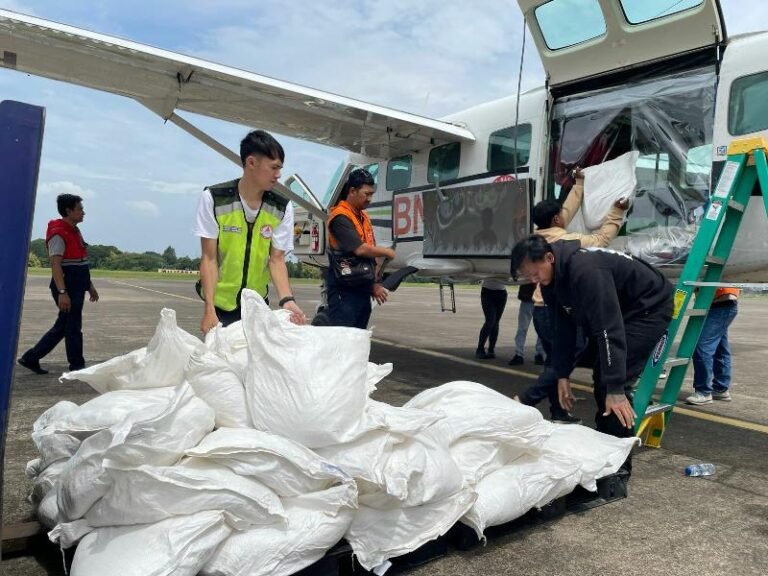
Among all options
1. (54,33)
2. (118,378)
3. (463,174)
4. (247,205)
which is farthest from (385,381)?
(54,33)

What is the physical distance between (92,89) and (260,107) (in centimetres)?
176

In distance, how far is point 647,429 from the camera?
4012 millimetres

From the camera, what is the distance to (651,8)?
477 centimetres

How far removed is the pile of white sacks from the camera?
1863mm

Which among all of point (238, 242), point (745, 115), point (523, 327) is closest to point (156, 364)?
point (238, 242)

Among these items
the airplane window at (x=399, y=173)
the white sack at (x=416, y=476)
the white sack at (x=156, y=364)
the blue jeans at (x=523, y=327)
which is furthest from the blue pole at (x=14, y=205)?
the blue jeans at (x=523, y=327)

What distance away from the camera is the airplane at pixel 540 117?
183 inches

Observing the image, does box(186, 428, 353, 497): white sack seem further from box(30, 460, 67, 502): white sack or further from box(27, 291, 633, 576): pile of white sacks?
box(30, 460, 67, 502): white sack

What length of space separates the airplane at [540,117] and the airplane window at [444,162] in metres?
0.02

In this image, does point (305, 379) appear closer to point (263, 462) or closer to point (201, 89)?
point (263, 462)

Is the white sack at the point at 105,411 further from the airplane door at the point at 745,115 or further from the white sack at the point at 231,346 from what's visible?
the airplane door at the point at 745,115

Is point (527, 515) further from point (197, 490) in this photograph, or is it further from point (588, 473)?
point (197, 490)

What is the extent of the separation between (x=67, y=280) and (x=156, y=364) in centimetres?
425

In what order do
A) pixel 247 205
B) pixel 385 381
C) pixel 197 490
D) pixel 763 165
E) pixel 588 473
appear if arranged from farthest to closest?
pixel 385 381, pixel 763 165, pixel 247 205, pixel 588 473, pixel 197 490
